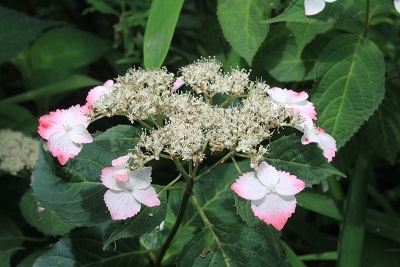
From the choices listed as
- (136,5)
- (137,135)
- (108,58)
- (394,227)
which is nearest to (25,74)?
(108,58)

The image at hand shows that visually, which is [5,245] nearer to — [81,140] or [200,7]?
[81,140]

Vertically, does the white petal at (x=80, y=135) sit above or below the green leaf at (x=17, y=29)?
above

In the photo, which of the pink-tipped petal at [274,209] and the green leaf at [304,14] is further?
the green leaf at [304,14]

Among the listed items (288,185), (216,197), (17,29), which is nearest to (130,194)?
(288,185)

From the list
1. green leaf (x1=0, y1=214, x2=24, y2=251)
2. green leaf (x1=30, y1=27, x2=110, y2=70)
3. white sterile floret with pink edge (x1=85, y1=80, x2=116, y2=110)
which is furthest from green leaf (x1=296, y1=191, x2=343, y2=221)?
green leaf (x1=30, y1=27, x2=110, y2=70)

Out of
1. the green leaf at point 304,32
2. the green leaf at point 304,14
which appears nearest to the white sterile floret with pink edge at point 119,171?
the green leaf at point 304,14

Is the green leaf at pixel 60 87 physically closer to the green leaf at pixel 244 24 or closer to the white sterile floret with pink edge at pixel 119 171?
the green leaf at pixel 244 24
